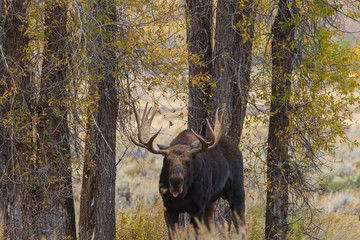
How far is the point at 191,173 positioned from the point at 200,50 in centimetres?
374

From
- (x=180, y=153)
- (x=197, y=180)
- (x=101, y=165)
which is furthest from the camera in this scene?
(x=101, y=165)

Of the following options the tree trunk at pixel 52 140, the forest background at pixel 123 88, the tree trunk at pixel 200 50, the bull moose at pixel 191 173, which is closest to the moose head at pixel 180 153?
the bull moose at pixel 191 173

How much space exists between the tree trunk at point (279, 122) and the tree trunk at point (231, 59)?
22.7 inches

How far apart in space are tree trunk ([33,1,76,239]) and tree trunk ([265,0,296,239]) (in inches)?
152

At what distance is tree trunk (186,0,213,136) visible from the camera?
11422 mm

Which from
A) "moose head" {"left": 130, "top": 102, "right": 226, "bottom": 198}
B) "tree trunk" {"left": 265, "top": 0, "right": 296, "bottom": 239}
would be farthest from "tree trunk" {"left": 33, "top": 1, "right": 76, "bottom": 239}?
"tree trunk" {"left": 265, "top": 0, "right": 296, "bottom": 239}

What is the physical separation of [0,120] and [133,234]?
4005mm

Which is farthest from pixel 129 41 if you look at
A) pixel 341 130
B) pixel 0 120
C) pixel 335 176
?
pixel 335 176

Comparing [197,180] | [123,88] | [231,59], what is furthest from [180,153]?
[231,59]

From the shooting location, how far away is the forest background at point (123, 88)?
9.34 meters

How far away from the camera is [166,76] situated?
1020 centimetres

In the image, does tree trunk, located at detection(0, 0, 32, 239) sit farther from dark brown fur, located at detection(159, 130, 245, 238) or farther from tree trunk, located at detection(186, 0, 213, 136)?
tree trunk, located at detection(186, 0, 213, 136)

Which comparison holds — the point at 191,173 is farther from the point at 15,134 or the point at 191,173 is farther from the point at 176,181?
the point at 15,134

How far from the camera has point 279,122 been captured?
479 inches
